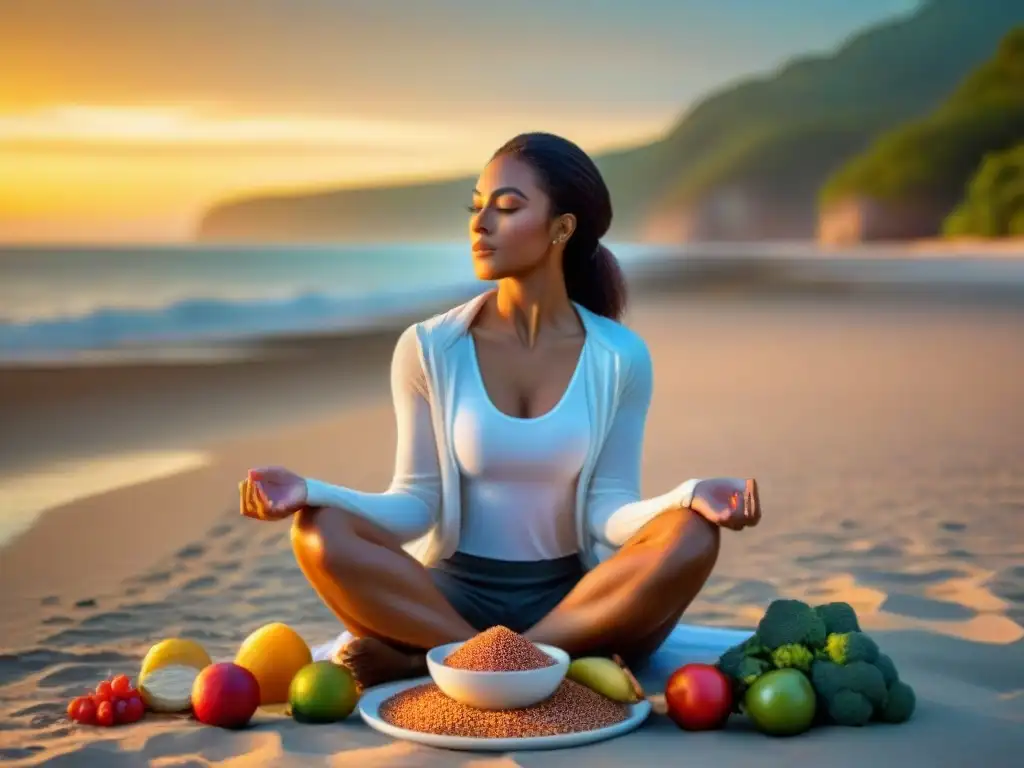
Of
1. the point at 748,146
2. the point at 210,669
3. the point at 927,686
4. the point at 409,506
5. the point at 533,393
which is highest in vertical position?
the point at 748,146

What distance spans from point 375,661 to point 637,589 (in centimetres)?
74

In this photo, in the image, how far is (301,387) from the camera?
39.5ft

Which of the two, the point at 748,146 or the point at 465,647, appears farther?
the point at 748,146

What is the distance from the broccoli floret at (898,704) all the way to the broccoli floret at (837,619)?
18 centimetres

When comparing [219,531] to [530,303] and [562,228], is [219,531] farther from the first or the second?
[562,228]

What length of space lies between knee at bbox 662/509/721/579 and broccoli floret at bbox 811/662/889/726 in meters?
0.42

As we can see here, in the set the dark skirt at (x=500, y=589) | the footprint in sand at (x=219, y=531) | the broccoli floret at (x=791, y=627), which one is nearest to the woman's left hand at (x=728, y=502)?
the broccoli floret at (x=791, y=627)

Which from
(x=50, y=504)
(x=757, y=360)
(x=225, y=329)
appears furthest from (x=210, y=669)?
(x=225, y=329)

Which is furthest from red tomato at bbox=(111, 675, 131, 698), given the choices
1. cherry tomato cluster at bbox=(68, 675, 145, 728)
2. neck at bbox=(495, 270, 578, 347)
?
neck at bbox=(495, 270, 578, 347)

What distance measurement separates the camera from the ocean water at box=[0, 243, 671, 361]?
17875 mm

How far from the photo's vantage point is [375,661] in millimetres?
4090

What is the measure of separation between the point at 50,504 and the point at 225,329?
1253 cm

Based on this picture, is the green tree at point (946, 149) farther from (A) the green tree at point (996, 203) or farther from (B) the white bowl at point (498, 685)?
(B) the white bowl at point (498, 685)

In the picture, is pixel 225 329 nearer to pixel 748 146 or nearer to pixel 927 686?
pixel 927 686
